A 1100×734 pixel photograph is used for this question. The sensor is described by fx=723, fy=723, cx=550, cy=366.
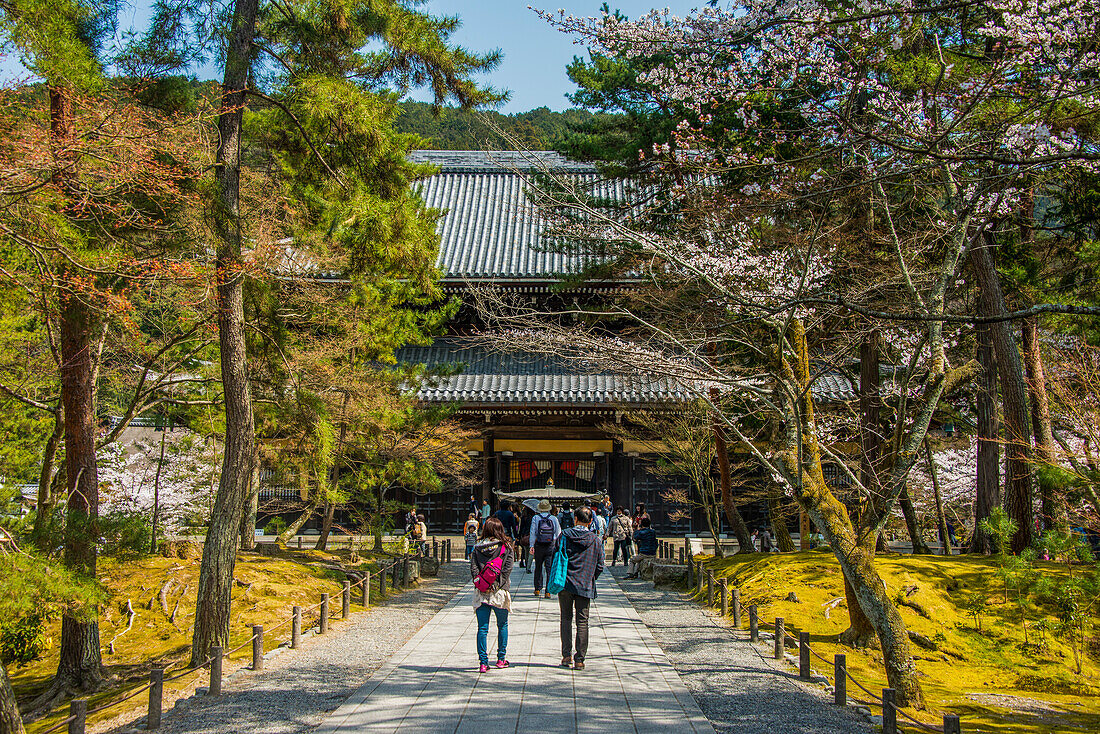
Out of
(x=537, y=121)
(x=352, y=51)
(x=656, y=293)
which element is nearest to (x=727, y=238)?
(x=656, y=293)

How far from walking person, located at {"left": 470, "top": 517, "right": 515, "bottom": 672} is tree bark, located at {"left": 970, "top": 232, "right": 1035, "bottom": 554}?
8.02 m

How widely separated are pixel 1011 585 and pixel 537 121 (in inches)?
1616

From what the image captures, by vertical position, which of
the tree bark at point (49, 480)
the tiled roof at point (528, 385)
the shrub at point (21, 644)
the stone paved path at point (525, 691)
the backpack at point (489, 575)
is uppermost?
the tiled roof at point (528, 385)

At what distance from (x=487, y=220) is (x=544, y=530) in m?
13.4

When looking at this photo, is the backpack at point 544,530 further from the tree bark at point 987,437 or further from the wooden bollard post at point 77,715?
the wooden bollard post at point 77,715

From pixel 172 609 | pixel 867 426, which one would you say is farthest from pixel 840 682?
pixel 172 609

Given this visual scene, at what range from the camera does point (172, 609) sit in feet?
35.6

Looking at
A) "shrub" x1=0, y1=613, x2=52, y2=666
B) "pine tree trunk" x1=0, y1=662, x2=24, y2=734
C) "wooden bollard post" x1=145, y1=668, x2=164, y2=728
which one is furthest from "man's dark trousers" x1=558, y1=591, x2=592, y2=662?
"shrub" x1=0, y1=613, x2=52, y2=666

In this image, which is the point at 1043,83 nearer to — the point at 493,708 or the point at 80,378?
the point at 493,708

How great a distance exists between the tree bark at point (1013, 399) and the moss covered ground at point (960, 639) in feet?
2.47

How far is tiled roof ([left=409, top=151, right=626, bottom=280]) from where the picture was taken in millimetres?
19281

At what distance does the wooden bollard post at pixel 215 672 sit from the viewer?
621 centimetres

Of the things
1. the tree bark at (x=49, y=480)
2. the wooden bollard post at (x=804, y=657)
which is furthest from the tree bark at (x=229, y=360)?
the wooden bollard post at (x=804, y=657)

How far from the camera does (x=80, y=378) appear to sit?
26.8ft
